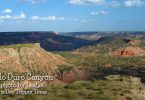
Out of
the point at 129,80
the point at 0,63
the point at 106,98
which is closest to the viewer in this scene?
the point at 106,98

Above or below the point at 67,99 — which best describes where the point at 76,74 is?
below

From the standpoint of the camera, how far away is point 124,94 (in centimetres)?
6869

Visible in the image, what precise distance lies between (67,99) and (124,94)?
36.2ft

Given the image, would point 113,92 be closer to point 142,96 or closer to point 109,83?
point 142,96

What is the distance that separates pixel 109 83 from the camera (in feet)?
271

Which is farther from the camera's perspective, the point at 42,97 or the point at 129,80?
the point at 129,80

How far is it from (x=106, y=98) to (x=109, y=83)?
17380 millimetres

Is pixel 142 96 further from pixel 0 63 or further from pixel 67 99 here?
pixel 0 63

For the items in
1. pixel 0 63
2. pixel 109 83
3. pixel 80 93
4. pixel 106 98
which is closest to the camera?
pixel 106 98

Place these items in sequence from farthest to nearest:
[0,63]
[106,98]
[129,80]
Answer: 1. [0,63]
2. [129,80]
3. [106,98]

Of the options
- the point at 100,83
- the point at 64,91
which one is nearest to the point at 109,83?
the point at 100,83

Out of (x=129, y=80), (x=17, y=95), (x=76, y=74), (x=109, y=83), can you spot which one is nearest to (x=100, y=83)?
(x=109, y=83)

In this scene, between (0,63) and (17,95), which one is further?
(0,63)

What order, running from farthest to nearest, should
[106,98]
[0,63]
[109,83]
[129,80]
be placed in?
[0,63] < [129,80] < [109,83] < [106,98]
